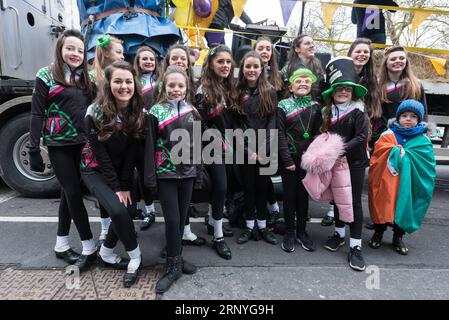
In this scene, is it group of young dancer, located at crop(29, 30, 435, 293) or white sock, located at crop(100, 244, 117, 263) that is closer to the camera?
group of young dancer, located at crop(29, 30, 435, 293)

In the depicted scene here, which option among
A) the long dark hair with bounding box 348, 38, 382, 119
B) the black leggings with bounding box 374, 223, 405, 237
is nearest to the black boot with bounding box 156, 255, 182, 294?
the black leggings with bounding box 374, 223, 405, 237

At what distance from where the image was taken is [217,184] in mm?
2701

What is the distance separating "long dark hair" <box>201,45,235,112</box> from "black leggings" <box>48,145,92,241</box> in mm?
1161

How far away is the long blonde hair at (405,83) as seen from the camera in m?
3.13

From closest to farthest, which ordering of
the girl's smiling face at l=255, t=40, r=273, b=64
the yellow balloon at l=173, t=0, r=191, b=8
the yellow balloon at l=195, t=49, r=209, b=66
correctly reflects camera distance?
the girl's smiling face at l=255, t=40, r=273, b=64 → the yellow balloon at l=195, t=49, r=209, b=66 → the yellow balloon at l=173, t=0, r=191, b=8

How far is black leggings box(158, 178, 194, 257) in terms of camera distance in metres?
2.31

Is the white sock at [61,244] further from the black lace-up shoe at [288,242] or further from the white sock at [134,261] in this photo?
the black lace-up shoe at [288,242]

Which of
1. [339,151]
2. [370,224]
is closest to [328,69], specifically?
[339,151]

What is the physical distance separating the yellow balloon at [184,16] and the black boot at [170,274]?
144 inches

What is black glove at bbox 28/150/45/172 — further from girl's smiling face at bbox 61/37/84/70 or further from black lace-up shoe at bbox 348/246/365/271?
black lace-up shoe at bbox 348/246/365/271

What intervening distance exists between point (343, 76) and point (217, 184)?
4.79ft

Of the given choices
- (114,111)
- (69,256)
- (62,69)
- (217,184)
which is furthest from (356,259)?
(62,69)

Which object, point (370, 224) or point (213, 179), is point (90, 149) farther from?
point (370, 224)

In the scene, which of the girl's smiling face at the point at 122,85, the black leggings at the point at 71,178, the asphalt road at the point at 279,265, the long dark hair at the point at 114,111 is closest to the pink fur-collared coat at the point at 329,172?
the asphalt road at the point at 279,265
